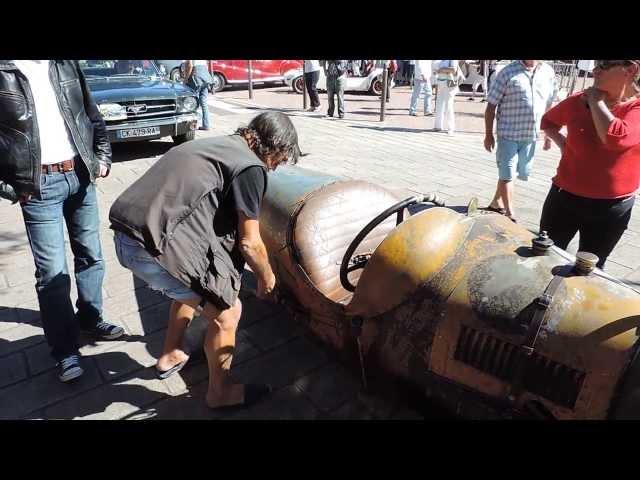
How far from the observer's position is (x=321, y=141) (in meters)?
8.77

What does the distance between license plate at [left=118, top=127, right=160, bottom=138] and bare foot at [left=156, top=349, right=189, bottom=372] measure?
17.4 feet

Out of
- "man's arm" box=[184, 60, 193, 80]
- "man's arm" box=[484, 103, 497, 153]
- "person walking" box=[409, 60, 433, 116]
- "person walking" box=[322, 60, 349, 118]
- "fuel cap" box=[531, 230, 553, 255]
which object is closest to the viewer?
"fuel cap" box=[531, 230, 553, 255]

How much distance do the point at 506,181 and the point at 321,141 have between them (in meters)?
4.83

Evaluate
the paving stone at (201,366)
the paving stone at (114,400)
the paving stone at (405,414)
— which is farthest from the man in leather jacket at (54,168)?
the paving stone at (405,414)

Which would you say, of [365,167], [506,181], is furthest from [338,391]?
[365,167]

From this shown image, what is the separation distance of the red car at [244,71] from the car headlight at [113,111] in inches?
380

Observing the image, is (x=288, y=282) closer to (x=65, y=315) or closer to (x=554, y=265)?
(x=65, y=315)

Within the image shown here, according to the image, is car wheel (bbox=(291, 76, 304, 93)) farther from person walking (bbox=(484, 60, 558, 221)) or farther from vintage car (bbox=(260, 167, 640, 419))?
vintage car (bbox=(260, 167, 640, 419))

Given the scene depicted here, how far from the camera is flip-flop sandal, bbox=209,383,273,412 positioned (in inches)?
92.3

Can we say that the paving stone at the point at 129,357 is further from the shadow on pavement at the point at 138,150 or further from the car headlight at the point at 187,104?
the car headlight at the point at 187,104

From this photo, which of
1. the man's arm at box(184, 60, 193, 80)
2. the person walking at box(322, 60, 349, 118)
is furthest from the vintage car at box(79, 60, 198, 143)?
the person walking at box(322, 60, 349, 118)

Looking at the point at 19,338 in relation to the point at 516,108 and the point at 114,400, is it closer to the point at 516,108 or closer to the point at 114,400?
the point at 114,400
